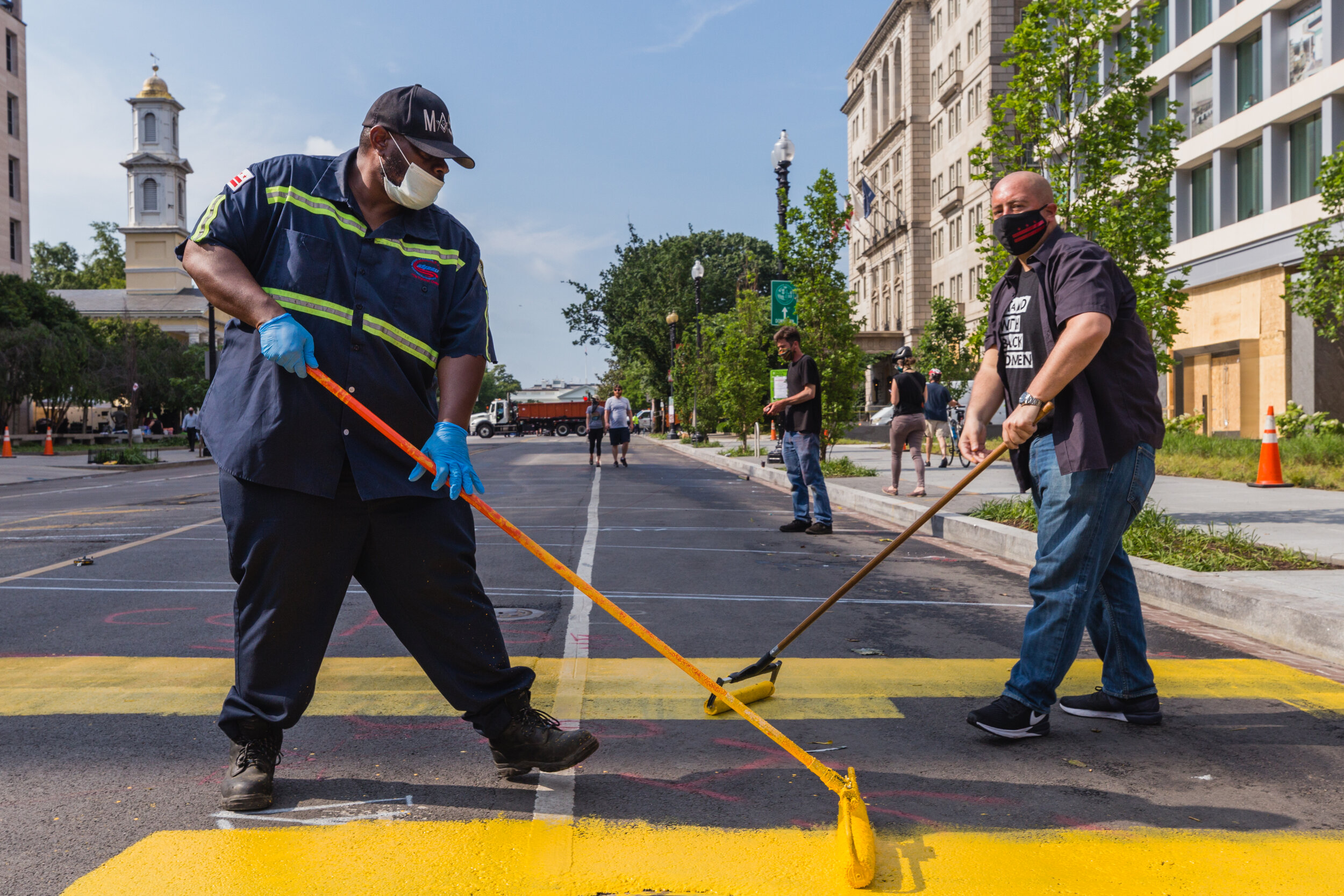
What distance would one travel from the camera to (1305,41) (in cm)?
2605

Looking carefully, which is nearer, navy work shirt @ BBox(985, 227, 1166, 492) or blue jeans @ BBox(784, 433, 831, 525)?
navy work shirt @ BBox(985, 227, 1166, 492)

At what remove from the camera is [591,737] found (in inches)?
128

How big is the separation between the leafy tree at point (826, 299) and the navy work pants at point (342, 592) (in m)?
16.4

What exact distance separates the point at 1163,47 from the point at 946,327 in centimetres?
1924

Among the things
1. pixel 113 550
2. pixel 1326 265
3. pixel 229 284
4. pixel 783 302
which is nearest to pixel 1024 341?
pixel 229 284

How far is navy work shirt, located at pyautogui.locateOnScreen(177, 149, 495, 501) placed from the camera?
117 inches

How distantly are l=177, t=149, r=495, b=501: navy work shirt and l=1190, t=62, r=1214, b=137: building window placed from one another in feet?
107

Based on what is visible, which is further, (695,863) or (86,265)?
(86,265)

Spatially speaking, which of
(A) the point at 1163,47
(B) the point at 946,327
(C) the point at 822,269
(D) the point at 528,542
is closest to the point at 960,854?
(D) the point at 528,542

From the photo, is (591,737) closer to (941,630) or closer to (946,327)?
(941,630)

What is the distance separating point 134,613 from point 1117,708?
5.14 m

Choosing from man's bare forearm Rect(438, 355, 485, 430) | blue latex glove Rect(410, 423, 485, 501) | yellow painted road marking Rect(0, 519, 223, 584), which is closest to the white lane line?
blue latex glove Rect(410, 423, 485, 501)

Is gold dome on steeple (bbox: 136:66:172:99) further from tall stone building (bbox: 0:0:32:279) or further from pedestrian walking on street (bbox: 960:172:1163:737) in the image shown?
pedestrian walking on street (bbox: 960:172:1163:737)

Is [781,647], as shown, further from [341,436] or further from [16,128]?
[16,128]
